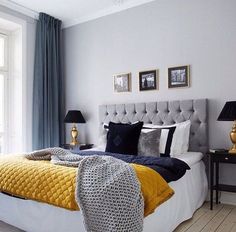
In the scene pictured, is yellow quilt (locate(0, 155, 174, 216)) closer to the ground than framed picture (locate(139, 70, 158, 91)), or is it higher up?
closer to the ground

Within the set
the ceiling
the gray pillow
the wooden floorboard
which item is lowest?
the wooden floorboard

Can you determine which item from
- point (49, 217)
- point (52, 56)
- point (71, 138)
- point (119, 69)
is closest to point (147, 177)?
point (49, 217)

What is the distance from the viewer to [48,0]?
3.82m

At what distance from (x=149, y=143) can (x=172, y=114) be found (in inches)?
30.2

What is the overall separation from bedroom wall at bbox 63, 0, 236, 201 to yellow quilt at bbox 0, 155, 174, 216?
5.38 feet

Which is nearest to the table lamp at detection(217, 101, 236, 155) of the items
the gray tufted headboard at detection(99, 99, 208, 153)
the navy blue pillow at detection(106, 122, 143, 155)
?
the gray tufted headboard at detection(99, 99, 208, 153)

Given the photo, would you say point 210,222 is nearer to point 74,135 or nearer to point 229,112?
point 229,112

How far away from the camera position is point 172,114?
346 cm

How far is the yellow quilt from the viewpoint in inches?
70.3

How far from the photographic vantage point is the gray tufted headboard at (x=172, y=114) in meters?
3.24

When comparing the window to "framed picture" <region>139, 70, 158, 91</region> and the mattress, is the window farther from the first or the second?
"framed picture" <region>139, 70, 158, 91</region>

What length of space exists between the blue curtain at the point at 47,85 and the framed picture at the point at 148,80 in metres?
1.63

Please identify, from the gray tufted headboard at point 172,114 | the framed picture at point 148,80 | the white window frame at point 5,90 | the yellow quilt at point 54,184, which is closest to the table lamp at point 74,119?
the gray tufted headboard at point 172,114

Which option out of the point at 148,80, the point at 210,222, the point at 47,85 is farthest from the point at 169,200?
the point at 47,85
